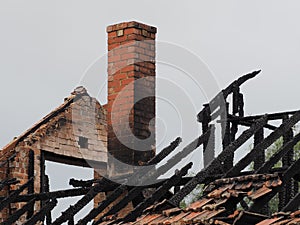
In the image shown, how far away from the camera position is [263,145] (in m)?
10.2

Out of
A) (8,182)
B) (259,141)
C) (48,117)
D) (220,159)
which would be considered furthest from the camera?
(48,117)

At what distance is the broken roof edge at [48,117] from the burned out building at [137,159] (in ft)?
0.05

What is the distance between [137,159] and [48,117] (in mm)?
1852

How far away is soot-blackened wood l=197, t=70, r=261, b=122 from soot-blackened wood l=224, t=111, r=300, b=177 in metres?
1.17

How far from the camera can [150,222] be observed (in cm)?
930

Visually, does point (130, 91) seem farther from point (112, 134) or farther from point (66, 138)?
point (66, 138)

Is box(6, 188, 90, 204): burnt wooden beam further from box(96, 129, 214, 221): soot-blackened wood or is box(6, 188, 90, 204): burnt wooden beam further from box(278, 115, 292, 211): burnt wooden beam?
box(278, 115, 292, 211): burnt wooden beam

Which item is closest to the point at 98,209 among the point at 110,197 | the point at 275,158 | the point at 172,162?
the point at 110,197

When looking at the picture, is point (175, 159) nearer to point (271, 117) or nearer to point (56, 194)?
point (271, 117)

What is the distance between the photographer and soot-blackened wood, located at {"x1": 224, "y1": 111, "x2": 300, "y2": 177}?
9875mm

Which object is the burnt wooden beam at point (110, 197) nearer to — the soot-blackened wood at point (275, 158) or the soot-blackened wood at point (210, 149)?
the soot-blackened wood at point (210, 149)

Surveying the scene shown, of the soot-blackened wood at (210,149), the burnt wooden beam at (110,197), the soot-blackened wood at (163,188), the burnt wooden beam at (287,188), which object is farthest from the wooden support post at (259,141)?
the burnt wooden beam at (110,197)

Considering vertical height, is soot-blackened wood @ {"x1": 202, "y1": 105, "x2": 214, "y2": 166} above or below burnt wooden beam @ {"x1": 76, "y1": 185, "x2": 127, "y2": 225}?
above

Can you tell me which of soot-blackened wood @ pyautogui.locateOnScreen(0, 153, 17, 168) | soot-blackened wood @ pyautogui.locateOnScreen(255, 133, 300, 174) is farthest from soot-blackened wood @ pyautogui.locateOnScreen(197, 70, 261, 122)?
soot-blackened wood @ pyautogui.locateOnScreen(0, 153, 17, 168)
